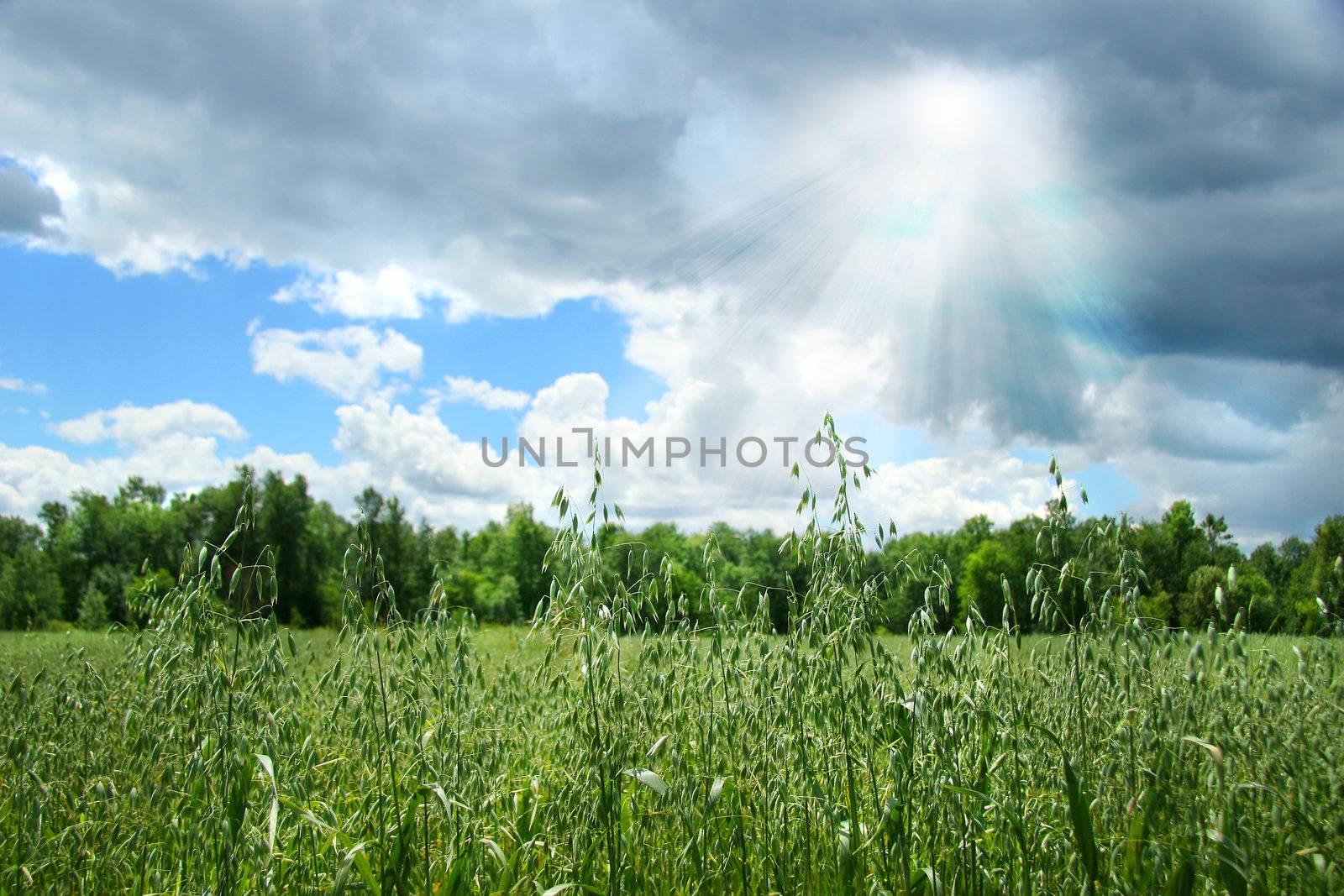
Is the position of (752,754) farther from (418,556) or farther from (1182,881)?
(418,556)

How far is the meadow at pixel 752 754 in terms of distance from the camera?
286cm

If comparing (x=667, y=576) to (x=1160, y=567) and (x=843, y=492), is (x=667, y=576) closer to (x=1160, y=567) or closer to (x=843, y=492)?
(x=843, y=492)

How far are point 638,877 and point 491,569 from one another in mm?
62605

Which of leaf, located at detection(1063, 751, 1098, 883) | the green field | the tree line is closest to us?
leaf, located at detection(1063, 751, 1098, 883)

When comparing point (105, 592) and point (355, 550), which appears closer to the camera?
point (355, 550)

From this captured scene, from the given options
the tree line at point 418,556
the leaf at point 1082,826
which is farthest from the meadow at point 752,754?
the tree line at point 418,556

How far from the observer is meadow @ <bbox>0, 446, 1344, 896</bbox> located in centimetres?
286

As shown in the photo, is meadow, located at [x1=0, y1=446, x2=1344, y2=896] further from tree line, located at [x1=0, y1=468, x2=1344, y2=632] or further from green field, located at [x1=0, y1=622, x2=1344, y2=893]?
tree line, located at [x1=0, y1=468, x2=1344, y2=632]

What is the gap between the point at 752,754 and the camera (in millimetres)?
3713

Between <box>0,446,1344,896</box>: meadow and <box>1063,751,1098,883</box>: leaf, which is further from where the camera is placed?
<box>0,446,1344,896</box>: meadow

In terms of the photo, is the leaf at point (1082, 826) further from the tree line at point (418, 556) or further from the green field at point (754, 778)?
the tree line at point (418, 556)

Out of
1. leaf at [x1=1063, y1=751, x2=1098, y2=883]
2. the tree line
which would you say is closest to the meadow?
leaf at [x1=1063, y1=751, x2=1098, y2=883]

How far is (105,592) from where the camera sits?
143 ft

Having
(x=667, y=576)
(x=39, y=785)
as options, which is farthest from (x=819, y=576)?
(x=39, y=785)
